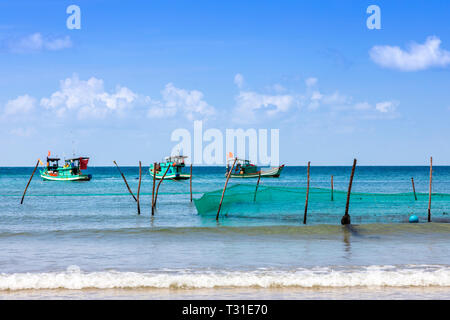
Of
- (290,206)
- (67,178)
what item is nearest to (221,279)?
(290,206)

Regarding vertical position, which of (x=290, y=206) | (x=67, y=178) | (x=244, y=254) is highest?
(x=67, y=178)

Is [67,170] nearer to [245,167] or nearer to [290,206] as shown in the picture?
[245,167]

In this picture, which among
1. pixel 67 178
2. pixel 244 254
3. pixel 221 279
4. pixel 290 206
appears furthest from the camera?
pixel 67 178

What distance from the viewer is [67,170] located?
6981 centimetres

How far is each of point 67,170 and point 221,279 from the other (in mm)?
62631

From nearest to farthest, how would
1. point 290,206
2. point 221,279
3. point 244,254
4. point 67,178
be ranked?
point 221,279
point 244,254
point 290,206
point 67,178

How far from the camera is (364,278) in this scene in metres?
10.5

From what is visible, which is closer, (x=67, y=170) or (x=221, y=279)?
(x=221, y=279)

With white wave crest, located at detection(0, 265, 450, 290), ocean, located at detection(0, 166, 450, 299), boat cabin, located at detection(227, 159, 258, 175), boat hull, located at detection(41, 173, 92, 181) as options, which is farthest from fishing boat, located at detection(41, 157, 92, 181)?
white wave crest, located at detection(0, 265, 450, 290)

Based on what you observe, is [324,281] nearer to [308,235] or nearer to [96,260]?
[96,260]

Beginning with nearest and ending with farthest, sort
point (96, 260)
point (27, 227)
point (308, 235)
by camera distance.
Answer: point (96, 260) → point (308, 235) → point (27, 227)

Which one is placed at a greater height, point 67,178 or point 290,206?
point 67,178

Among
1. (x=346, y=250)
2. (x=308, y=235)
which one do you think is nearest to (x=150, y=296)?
(x=346, y=250)
